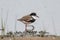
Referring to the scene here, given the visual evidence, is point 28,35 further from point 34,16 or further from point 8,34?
point 34,16

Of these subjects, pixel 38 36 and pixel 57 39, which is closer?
pixel 57 39

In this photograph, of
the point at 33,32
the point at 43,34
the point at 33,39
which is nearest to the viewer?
the point at 33,39

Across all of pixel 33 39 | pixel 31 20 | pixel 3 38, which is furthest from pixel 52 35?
pixel 31 20

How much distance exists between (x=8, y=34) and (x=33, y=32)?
1195mm

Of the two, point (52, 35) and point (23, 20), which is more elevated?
point (23, 20)

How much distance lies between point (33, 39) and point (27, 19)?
13.1 ft

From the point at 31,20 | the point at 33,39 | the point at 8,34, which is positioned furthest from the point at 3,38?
the point at 31,20

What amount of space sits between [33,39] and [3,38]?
95 centimetres

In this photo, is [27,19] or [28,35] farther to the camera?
[27,19]

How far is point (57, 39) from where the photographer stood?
8.35m

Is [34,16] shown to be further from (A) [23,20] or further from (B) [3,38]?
(B) [3,38]

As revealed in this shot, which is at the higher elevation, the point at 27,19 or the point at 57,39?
the point at 27,19

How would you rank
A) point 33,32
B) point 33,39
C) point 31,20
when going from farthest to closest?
point 31,20
point 33,32
point 33,39

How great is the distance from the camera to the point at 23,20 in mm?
12094
